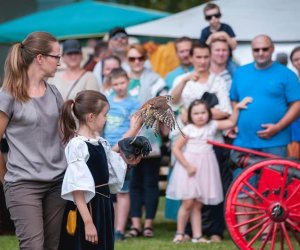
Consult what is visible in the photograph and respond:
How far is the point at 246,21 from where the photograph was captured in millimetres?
10016

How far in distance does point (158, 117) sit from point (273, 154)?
3.11 metres

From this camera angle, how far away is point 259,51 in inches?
327

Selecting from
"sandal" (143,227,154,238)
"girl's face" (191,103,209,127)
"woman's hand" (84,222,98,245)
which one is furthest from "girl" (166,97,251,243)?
"woman's hand" (84,222,98,245)

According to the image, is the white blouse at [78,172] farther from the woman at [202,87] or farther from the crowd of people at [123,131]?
the woman at [202,87]

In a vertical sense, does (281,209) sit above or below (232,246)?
above

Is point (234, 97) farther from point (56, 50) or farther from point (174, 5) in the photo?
point (174, 5)

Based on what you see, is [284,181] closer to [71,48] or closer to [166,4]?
[71,48]

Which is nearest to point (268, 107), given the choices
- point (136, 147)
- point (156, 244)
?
point (156, 244)

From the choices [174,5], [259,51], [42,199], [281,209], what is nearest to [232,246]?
[281,209]

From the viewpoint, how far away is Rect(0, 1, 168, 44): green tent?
12109 millimetres

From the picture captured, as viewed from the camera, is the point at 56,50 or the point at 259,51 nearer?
the point at 56,50

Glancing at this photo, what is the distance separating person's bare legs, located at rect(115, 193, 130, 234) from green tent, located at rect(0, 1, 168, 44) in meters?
3.65

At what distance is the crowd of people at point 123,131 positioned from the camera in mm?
5340

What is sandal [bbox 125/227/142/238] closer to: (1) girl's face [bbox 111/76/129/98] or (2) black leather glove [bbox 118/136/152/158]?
(1) girl's face [bbox 111/76/129/98]
